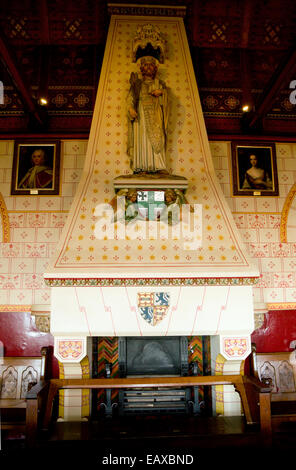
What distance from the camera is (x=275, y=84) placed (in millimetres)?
5152

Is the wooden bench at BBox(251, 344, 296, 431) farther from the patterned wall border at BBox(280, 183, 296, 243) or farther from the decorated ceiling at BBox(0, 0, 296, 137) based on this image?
the decorated ceiling at BBox(0, 0, 296, 137)

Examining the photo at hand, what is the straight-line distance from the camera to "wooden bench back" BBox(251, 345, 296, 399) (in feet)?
18.5

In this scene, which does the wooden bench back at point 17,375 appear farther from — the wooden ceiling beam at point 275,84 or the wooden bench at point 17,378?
the wooden ceiling beam at point 275,84

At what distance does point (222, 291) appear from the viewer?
15.1 ft

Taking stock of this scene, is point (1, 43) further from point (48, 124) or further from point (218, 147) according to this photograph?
point (218, 147)

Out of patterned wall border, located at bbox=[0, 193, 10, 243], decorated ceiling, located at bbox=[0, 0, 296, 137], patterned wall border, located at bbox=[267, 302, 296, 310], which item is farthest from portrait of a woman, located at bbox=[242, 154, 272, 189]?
patterned wall border, located at bbox=[0, 193, 10, 243]

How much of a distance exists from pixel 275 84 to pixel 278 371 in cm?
436

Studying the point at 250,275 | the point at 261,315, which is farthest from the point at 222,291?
the point at 261,315

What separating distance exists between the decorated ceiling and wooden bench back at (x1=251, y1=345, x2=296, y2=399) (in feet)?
12.5

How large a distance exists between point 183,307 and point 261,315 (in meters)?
1.66

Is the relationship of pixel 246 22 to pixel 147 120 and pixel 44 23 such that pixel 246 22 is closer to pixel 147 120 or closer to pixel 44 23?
pixel 147 120

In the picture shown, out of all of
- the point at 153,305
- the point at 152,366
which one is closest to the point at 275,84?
the point at 153,305

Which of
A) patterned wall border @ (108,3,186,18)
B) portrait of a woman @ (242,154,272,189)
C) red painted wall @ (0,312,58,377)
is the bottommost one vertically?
red painted wall @ (0,312,58,377)

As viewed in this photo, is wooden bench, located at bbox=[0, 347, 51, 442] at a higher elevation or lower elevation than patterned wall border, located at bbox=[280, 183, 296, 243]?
lower
